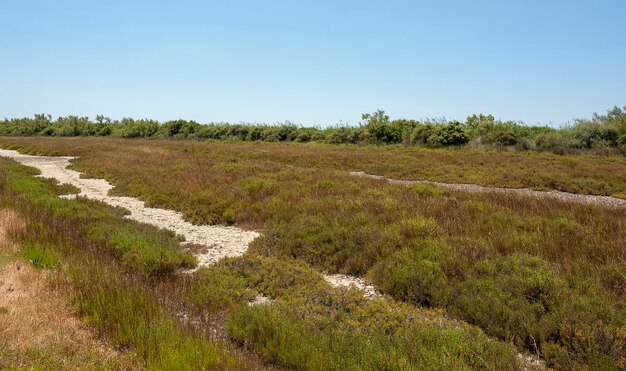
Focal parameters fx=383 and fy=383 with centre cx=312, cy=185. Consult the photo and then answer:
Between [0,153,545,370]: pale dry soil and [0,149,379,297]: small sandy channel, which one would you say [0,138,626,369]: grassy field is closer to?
[0,153,545,370]: pale dry soil

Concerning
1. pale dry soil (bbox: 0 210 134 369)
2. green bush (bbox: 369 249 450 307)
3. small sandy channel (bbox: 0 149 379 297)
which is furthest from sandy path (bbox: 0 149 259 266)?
green bush (bbox: 369 249 450 307)

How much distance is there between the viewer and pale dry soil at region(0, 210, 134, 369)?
166 inches

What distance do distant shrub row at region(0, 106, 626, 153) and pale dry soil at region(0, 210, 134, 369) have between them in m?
46.4

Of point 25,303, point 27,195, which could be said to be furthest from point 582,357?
point 27,195

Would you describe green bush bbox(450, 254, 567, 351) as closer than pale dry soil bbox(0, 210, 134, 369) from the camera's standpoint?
No

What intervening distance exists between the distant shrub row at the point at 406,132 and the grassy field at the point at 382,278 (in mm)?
35721

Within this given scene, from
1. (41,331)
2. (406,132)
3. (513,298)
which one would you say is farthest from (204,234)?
(406,132)

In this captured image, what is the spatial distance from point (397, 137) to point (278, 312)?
55.8 m

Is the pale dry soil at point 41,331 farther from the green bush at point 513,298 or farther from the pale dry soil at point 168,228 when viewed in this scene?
the green bush at point 513,298

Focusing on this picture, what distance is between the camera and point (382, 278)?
8195 millimetres

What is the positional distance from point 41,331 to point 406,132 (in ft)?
189

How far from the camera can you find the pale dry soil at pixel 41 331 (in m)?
4.21

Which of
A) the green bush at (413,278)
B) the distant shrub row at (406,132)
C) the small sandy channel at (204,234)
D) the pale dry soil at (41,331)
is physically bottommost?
the small sandy channel at (204,234)

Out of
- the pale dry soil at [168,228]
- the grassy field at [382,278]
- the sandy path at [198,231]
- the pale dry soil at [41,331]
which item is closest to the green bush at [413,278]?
the grassy field at [382,278]
